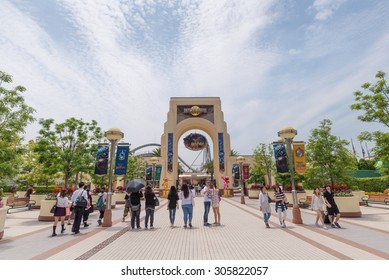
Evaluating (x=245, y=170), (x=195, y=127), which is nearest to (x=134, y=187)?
(x=245, y=170)

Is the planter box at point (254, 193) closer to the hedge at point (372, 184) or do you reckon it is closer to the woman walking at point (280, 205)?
the hedge at point (372, 184)

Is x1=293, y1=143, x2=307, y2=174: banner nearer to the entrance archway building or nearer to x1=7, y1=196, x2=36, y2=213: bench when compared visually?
x1=7, y1=196, x2=36, y2=213: bench

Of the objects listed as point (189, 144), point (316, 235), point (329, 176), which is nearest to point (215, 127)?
point (189, 144)

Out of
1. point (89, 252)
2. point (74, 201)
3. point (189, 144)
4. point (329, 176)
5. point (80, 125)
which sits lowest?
point (89, 252)

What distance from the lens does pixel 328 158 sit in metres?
14.8

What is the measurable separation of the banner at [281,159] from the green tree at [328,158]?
4640mm

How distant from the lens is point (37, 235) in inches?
312

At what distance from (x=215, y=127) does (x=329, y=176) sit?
25.7 m

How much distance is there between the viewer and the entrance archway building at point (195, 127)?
37.6m

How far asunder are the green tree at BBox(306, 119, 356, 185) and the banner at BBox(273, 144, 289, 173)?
15.2 ft

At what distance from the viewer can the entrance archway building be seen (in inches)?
1480

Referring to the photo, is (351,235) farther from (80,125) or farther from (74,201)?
(80,125)

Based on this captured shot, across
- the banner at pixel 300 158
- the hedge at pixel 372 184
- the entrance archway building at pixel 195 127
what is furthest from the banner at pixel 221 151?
the banner at pixel 300 158

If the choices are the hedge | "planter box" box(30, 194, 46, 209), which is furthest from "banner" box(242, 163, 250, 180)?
"planter box" box(30, 194, 46, 209)
